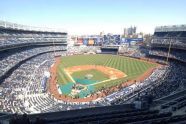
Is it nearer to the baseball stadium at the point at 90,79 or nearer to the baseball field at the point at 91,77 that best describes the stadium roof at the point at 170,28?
the baseball stadium at the point at 90,79

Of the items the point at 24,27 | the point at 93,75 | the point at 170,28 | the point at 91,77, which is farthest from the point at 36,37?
the point at 170,28

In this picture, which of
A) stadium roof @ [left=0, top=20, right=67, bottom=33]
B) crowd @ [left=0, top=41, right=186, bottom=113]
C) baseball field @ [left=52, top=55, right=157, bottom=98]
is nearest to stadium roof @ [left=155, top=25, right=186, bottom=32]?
baseball field @ [left=52, top=55, right=157, bottom=98]

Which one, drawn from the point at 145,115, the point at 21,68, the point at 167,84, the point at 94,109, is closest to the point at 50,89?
the point at 21,68

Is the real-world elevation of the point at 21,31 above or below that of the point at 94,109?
above

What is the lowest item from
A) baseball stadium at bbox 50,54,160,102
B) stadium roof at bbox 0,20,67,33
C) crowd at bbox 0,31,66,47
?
baseball stadium at bbox 50,54,160,102

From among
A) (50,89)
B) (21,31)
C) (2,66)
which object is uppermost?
(21,31)

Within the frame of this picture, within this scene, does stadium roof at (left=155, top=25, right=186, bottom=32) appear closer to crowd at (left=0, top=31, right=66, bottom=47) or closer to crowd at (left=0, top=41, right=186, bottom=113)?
crowd at (left=0, top=41, right=186, bottom=113)

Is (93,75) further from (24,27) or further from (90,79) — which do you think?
(24,27)

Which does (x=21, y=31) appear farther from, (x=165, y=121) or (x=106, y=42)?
(x=165, y=121)

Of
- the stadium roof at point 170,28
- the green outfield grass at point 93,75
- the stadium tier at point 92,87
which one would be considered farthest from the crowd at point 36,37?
the stadium roof at point 170,28
